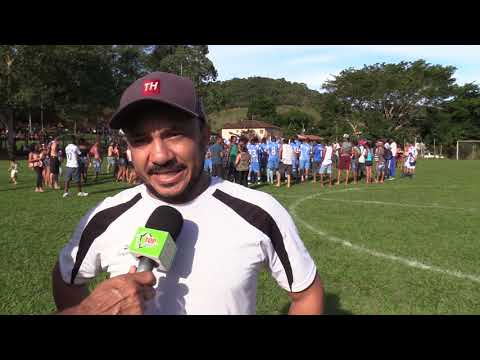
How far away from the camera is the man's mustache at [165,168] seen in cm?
175

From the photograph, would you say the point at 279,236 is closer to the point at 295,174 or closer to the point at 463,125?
the point at 295,174

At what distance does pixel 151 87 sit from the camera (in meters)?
1.72

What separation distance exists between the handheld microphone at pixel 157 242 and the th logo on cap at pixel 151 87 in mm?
476

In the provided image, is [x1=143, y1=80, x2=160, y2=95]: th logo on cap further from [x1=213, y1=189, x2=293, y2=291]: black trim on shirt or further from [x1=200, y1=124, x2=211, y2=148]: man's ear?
[x1=213, y1=189, x2=293, y2=291]: black trim on shirt

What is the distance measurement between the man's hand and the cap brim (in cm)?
69

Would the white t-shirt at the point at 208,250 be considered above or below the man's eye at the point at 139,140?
below

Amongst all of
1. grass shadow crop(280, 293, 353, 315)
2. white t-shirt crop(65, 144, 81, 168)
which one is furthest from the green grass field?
white t-shirt crop(65, 144, 81, 168)

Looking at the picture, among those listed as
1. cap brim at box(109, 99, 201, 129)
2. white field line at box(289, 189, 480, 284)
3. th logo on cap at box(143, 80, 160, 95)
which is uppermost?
th logo on cap at box(143, 80, 160, 95)

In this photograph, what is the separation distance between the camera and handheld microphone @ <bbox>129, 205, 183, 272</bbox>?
149cm

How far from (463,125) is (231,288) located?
6933cm

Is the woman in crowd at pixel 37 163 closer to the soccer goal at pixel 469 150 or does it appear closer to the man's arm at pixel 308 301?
the man's arm at pixel 308 301

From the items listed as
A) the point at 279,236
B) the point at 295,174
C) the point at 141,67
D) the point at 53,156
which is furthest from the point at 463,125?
the point at 279,236

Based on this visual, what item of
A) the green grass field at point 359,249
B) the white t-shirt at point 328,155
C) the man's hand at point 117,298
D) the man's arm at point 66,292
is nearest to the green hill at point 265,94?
the white t-shirt at point 328,155

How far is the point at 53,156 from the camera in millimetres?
14031
